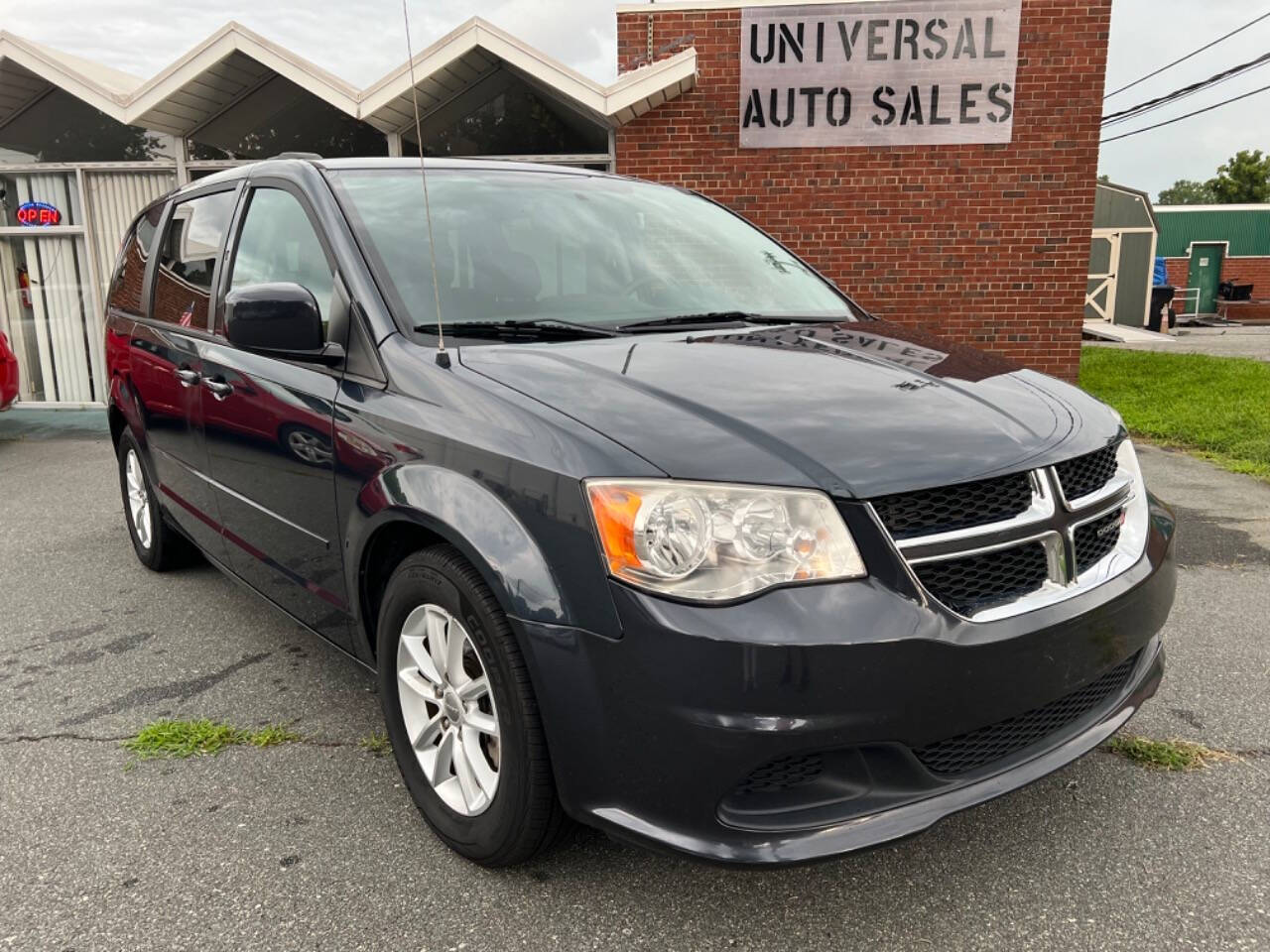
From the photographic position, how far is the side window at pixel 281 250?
9.30 ft

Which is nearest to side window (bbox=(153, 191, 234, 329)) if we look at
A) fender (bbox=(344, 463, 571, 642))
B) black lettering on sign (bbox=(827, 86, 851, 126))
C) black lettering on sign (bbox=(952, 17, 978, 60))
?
fender (bbox=(344, 463, 571, 642))

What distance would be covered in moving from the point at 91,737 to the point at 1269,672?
407cm

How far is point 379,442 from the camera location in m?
2.43

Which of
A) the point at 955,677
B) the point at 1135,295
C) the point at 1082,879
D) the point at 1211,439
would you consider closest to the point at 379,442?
the point at 955,677

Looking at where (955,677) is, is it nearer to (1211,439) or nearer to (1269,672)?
(1269,672)

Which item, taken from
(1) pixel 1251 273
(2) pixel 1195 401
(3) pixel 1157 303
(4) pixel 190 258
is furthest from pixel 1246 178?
(4) pixel 190 258

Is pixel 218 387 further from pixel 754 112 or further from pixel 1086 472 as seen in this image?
pixel 754 112

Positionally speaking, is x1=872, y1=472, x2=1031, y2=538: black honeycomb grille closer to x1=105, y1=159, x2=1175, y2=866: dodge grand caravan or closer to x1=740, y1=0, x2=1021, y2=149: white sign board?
x1=105, y1=159, x2=1175, y2=866: dodge grand caravan

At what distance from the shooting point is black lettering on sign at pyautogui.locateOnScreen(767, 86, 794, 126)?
348 inches

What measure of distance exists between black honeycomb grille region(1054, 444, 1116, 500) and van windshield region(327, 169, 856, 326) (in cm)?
111

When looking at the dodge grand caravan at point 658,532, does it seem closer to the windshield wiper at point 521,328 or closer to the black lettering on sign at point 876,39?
the windshield wiper at point 521,328

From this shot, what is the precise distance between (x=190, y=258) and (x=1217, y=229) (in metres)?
40.8

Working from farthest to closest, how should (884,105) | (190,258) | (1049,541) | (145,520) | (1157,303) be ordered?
(1157,303), (884,105), (145,520), (190,258), (1049,541)

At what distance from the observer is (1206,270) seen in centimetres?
3588
